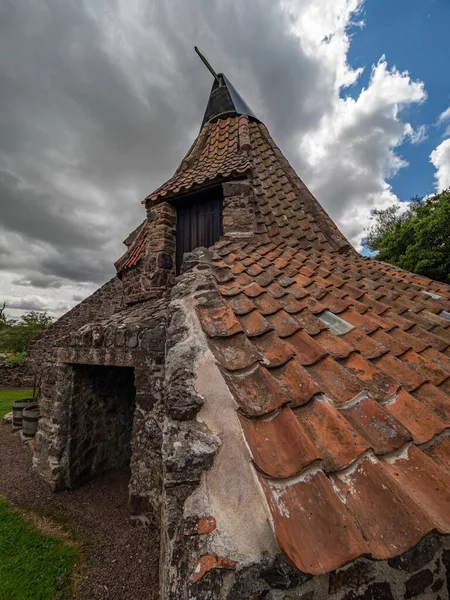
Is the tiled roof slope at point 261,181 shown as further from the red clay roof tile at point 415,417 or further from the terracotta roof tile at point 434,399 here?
the red clay roof tile at point 415,417

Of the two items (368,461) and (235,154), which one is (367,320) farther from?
(235,154)

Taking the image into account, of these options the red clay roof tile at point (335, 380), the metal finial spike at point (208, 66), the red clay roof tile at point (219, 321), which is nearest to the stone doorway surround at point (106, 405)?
the red clay roof tile at point (219, 321)

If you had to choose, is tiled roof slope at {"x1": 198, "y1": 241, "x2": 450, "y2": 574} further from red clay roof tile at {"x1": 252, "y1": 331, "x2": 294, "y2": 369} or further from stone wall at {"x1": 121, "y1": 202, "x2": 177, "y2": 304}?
stone wall at {"x1": 121, "y1": 202, "x2": 177, "y2": 304}

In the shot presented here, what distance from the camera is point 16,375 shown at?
50.9ft

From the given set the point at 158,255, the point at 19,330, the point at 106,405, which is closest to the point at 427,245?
the point at 158,255

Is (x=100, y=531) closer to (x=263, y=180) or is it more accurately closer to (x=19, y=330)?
(x=263, y=180)

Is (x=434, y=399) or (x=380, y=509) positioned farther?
(x=434, y=399)

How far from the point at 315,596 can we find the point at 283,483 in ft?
1.40

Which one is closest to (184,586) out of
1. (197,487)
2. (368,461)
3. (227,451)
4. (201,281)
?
(197,487)

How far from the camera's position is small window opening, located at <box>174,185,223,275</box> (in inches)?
207

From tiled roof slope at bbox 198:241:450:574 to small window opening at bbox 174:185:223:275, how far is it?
8.99 ft

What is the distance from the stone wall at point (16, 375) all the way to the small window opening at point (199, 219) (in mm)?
15257

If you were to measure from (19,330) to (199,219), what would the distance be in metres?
31.9

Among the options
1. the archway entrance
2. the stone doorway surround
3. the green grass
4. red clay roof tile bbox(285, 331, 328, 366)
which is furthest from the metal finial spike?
the green grass
